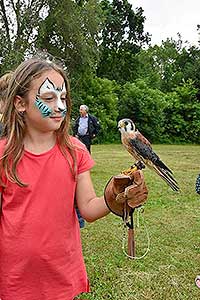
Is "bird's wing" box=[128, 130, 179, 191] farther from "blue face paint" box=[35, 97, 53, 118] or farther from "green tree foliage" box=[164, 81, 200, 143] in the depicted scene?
"green tree foliage" box=[164, 81, 200, 143]

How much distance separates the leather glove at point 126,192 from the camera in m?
1.52

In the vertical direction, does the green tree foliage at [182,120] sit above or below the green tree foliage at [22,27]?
below

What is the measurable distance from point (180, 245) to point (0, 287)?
3.44 metres

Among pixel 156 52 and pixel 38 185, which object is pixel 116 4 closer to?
pixel 156 52

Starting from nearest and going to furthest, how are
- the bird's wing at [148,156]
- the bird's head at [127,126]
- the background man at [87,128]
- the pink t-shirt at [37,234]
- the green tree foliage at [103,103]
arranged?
the pink t-shirt at [37,234] → the bird's wing at [148,156] → the bird's head at [127,126] → the background man at [87,128] → the green tree foliage at [103,103]

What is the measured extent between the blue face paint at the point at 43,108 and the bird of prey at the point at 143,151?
1236 mm

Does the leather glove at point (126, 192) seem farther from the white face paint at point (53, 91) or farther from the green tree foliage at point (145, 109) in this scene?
the green tree foliage at point (145, 109)

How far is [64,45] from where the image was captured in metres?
21.0

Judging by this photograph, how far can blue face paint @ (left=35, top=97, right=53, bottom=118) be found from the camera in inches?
68.7

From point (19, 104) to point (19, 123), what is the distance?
7 centimetres

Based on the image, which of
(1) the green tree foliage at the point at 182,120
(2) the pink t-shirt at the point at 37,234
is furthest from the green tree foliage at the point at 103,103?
(2) the pink t-shirt at the point at 37,234

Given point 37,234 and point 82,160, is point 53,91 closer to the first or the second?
point 82,160

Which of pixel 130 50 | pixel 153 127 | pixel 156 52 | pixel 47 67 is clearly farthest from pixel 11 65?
pixel 156 52

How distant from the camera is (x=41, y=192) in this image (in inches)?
67.4
